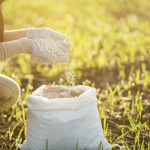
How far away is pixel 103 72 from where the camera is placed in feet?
10.5

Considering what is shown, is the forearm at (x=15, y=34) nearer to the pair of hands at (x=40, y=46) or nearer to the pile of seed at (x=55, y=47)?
the pair of hands at (x=40, y=46)

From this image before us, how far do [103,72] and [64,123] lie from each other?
1.91 metres

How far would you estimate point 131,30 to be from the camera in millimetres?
5359

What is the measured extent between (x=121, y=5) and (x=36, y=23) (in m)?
3.59

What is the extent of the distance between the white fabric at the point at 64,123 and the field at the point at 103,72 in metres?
0.17

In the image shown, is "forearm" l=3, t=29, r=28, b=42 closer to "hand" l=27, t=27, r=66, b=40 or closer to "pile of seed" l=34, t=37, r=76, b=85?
"hand" l=27, t=27, r=66, b=40

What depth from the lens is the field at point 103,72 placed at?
1.82 m

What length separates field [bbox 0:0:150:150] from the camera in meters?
1.82

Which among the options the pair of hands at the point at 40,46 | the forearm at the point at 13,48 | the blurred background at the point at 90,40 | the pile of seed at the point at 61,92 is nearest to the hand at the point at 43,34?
the pair of hands at the point at 40,46

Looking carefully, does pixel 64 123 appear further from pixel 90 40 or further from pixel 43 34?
pixel 90 40

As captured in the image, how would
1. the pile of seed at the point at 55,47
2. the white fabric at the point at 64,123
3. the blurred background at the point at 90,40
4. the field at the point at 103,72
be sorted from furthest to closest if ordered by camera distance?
the blurred background at the point at 90,40, the field at the point at 103,72, the pile of seed at the point at 55,47, the white fabric at the point at 64,123

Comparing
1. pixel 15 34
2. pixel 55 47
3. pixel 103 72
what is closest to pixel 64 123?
pixel 55 47

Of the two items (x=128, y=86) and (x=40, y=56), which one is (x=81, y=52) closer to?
(x=128, y=86)

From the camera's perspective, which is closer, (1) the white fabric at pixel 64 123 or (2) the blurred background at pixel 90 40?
(1) the white fabric at pixel 64 123
